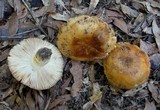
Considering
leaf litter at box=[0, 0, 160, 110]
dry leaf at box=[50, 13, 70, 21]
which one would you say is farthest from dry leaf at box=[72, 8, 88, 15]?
dry leaf at box=[50, 13, 70, 21]

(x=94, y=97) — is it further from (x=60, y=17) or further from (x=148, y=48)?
(x=60, y=17)

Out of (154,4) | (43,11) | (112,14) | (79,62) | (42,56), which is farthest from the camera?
(154,4)

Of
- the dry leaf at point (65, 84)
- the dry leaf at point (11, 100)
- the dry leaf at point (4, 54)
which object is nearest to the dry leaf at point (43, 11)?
the dry leaf at point (4, 54)

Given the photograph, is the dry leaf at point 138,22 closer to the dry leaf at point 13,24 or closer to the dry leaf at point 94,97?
the dry leaf at point 94,97

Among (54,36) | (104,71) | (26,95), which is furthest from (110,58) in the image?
(26,95)

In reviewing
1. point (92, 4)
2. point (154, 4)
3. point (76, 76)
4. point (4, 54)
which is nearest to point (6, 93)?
point (4, 54)

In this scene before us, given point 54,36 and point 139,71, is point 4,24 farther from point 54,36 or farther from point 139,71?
point 139,71
